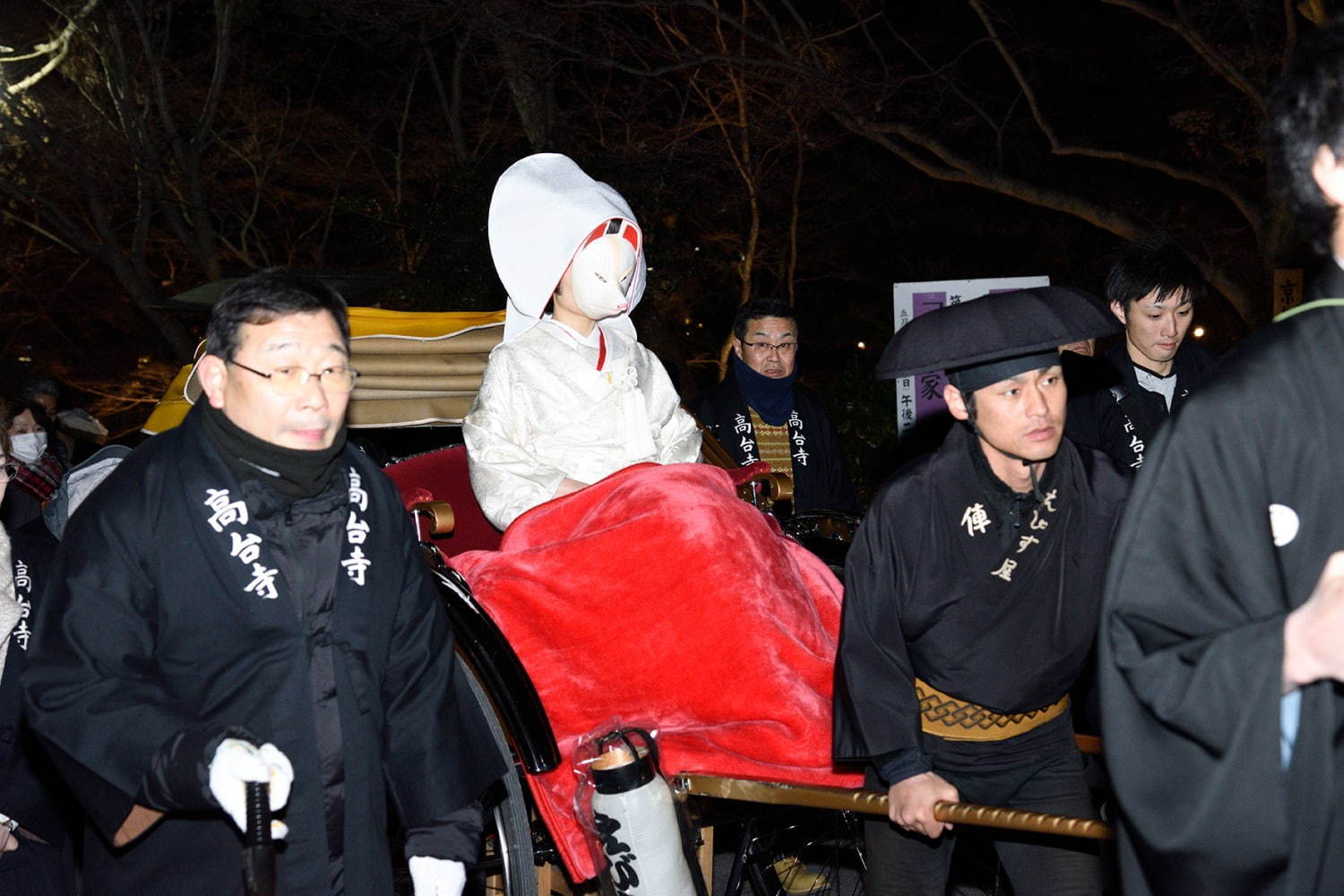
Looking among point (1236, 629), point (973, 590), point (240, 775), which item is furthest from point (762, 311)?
point (1236, 629)

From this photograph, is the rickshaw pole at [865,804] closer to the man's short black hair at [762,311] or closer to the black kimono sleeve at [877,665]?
the black kimono sleeve at [877,665]

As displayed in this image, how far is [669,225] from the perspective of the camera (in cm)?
992

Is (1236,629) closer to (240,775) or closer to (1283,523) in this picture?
(1283,523)

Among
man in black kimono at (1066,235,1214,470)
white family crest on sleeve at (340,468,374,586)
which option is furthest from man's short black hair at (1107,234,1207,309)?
white family crest on sleeve at (340,468,374,586)

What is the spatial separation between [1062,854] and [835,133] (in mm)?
→ 11753

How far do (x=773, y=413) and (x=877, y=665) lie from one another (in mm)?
3428

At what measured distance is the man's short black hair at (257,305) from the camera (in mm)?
2365

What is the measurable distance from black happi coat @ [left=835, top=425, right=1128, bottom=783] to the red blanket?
1.77ft

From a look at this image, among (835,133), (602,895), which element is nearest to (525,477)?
(602,895)

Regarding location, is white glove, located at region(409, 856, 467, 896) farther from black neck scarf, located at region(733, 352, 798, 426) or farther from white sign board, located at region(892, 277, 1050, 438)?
white sign board, located at region(892, 277, 1050, 438)

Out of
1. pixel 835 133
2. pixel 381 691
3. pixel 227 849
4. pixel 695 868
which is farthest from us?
pixel 835 133

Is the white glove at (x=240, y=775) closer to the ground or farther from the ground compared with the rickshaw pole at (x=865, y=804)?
farther from the ground

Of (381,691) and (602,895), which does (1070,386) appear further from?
(381,691)

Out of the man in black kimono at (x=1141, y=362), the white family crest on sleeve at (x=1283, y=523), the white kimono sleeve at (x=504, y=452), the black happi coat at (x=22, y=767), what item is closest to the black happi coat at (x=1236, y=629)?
the white family crest on sleeve at (x=1283, y=523)
